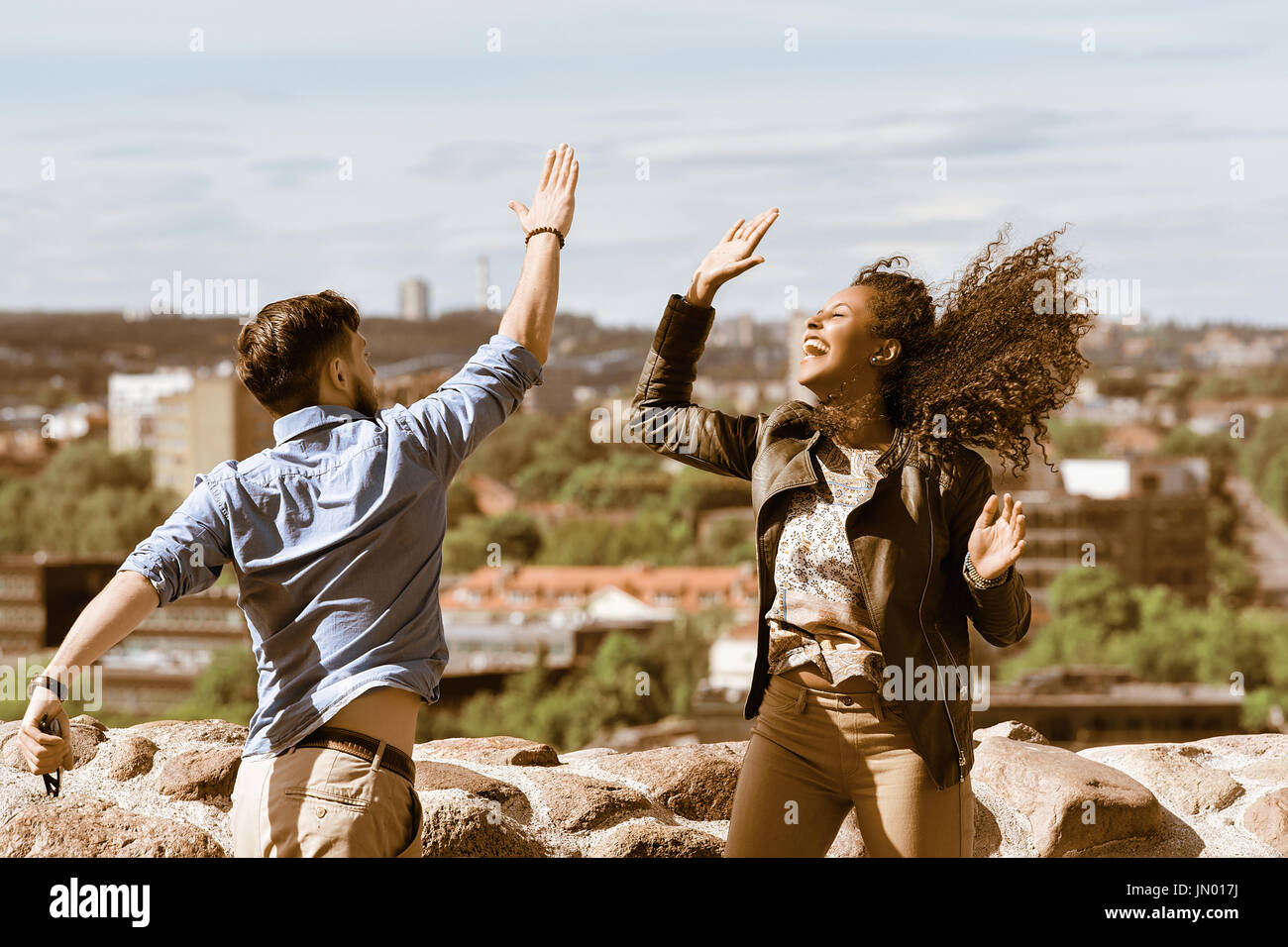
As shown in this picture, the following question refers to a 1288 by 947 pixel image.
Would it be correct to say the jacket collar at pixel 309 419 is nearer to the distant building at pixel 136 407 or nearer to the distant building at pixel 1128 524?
the distant building at pixel 1128 524

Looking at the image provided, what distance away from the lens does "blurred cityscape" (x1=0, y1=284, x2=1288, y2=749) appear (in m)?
64.5

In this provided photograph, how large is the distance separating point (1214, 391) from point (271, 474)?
100 m

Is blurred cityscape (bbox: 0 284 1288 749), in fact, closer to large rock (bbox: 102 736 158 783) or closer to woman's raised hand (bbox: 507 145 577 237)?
large rock (bbox: 102 736 158 783)

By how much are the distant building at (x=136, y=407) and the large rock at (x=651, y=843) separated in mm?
91411

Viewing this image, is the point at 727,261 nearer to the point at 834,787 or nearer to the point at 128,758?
the point at 834,787

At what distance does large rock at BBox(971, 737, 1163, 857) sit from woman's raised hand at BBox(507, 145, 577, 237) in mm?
1411

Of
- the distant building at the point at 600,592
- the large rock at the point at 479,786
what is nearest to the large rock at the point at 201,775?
the large rock at the point at 479,786

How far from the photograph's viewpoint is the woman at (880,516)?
2.20 meters

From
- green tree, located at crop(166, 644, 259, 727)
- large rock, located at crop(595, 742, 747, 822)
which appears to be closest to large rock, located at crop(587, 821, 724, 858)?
large rock, located at crop(595, 742, 747, 822)

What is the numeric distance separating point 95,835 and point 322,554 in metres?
1.01

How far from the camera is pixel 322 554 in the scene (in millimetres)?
1942

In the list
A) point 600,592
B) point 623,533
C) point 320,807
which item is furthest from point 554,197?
point 623,533

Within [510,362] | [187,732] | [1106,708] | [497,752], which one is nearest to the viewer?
[510,362]
